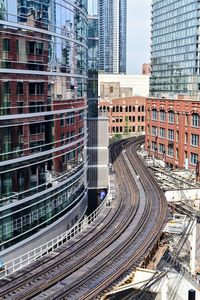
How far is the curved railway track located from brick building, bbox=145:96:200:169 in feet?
63.8

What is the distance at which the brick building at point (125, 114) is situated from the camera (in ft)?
401

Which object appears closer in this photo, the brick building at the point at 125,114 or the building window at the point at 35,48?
the building window at the point at 35,48

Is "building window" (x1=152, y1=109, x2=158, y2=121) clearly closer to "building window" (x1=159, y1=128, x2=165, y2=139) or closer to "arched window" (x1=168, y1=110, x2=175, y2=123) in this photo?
"building window" (x1=159, y1=128, x2=165, y2=139)

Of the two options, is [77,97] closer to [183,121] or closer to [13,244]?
[13,244]

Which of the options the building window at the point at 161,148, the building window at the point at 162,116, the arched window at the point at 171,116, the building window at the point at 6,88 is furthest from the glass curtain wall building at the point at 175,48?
the building window at the point at 6,88

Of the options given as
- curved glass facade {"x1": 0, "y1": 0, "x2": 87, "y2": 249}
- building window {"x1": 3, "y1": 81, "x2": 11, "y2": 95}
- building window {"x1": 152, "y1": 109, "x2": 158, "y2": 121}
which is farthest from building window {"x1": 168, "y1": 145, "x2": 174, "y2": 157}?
building window {"x1": 3, "y1": 81, "x2": 11, "y2": 95}

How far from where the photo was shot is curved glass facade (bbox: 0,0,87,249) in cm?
3306

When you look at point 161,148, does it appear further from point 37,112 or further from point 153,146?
point 37,112

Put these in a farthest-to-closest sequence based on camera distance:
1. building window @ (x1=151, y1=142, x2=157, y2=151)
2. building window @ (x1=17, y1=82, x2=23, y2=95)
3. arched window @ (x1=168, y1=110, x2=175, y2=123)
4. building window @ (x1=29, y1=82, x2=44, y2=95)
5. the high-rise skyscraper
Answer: building window @ (x1=151, y1=142, x2=157, y2=151), arched window @ (x1=168, y1=110, x2=175, y2=123), the high-rise skyscraper, building window @ (x1=29, y1=82, x2=44, y2=95), building window @ (x1=17, y1=82, x2=23, y2=95)

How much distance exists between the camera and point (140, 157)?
87.1 meters

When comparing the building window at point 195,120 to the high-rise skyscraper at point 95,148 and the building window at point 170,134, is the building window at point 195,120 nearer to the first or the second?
the building window at point 170,134

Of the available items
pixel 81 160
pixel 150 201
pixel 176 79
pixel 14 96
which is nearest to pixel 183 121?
pixel 176 79

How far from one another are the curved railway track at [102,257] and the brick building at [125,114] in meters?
66.7

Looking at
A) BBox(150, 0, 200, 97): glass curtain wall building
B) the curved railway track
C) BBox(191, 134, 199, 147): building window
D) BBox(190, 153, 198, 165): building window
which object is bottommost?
the curved railway track
